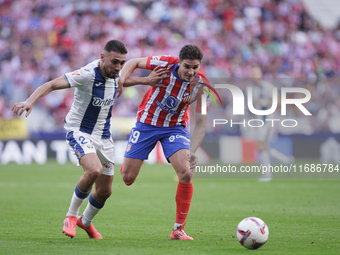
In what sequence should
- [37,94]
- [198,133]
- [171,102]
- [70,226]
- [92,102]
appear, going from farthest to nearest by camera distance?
1. [171,102]
2. [198,133]
3. [92,102]
4. [70,226]
5. [37,94]

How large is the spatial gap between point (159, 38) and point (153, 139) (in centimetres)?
1816

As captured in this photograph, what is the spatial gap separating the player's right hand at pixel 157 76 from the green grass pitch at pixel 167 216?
1879mm

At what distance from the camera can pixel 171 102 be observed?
6.30 metres

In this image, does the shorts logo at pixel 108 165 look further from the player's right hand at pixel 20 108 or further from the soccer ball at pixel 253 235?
the soccer ball at pixel 253 235

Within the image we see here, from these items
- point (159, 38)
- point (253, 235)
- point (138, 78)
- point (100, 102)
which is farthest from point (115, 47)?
point (159, 38)

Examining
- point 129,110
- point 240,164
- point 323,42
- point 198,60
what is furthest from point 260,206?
point 323,42

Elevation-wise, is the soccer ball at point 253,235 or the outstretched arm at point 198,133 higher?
the outstretched arm at point 198,133

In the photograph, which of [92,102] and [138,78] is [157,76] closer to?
[138,78]

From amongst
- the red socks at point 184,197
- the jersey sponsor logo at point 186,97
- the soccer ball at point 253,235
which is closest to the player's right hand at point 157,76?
the jersey sponsor logo at point 186,97

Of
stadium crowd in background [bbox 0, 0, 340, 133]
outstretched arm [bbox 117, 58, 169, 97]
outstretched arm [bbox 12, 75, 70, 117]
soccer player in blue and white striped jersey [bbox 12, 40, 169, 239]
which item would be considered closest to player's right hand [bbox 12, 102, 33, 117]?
outstretched arm [bbox 12, 75, 70, 117]

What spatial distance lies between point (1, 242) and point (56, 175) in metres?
9.14

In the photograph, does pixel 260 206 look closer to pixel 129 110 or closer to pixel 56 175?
pixel 56 175

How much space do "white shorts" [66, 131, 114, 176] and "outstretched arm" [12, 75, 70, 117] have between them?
69 cm

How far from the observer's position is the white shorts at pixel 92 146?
18.8ft
